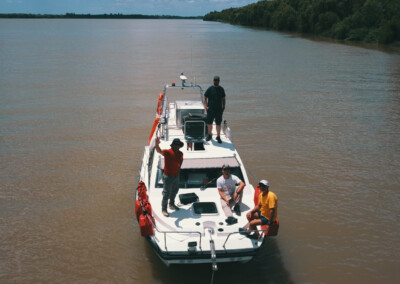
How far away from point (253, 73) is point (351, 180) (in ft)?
60.2

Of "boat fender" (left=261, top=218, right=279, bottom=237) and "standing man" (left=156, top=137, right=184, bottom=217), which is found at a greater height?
"standing man" (left=156, top=137, right=184, bottom=217)

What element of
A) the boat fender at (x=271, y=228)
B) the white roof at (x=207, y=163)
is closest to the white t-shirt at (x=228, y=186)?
the white roof at (x=207, y=163)

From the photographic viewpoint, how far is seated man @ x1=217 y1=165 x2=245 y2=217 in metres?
7.61

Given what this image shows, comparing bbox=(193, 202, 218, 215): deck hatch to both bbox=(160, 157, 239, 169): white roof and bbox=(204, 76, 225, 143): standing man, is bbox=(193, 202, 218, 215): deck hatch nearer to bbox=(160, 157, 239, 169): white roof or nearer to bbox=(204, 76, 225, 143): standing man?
bbox=(160, 157, 239, 169): white roof

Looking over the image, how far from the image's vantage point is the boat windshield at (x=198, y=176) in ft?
27.7

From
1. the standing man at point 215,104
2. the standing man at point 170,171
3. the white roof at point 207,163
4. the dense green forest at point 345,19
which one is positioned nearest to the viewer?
the standing man at point 170,171

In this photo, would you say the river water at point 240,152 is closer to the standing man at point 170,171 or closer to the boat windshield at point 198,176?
the standing man at point 170,171

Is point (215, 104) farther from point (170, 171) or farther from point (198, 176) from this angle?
point (170, 171)

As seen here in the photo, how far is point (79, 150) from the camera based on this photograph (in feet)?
45.2

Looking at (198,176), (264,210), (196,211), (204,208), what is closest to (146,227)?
(196,211)

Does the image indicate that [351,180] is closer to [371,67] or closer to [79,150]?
[79,150]

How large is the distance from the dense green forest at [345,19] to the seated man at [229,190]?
5230 centimetres

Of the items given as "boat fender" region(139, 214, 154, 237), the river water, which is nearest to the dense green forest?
the river water

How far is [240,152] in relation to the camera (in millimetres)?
13641
